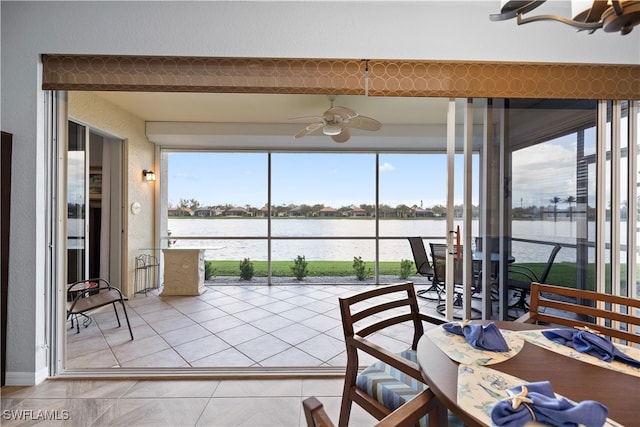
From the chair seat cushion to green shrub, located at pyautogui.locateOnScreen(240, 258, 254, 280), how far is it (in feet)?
13.3

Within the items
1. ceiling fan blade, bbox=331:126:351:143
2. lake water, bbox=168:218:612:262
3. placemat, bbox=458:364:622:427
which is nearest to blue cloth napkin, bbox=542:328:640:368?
placemat, bbox=458:364:622:427

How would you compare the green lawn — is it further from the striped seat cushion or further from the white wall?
the striped seat cushion

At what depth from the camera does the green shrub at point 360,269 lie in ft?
18.1

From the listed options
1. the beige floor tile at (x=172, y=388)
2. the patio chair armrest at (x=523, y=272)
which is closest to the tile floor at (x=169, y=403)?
the beige floor tile at (x=172, y=388)

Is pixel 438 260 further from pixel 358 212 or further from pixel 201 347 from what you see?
pixel 201 347

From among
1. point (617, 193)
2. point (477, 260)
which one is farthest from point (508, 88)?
point (477, 260)

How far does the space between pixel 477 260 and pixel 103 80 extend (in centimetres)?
328

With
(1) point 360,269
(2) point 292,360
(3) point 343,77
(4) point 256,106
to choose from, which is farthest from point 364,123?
(1) point 360,269

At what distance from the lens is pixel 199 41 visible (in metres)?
2.14

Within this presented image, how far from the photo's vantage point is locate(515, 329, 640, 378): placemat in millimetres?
1012

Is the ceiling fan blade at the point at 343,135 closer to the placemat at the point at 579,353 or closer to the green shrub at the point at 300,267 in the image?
the green shrub at the point at 300,267

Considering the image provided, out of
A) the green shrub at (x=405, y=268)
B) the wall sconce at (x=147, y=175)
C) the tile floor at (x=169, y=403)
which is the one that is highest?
the wall sconce at (x=147, y=175)

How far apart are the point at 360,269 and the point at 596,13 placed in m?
4.77

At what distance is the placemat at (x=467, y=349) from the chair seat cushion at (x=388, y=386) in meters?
0.24
